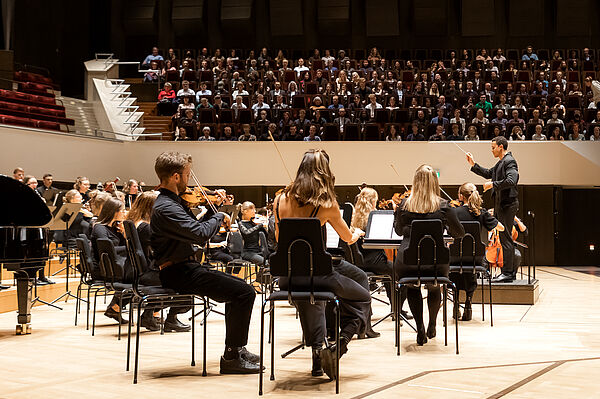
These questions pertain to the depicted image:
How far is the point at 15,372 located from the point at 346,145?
9.47 meters

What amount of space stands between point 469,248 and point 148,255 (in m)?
2.84

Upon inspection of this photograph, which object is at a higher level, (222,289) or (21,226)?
(21,226)

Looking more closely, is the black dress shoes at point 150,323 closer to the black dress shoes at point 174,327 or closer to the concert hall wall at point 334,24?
the black dress shoes at point 174,327

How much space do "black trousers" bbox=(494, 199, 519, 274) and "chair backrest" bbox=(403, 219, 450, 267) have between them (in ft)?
9.62

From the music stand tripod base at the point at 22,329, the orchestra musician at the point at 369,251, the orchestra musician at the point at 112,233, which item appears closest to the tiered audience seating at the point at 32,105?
the orchestra musician at the point at 112,233

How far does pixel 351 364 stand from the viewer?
4711 mm

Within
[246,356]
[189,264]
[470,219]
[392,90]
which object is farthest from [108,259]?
[392,90]

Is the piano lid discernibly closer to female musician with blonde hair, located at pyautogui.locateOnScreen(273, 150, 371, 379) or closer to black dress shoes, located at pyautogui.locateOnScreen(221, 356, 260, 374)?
black dress shoes, located at pyautogui.locateOnScreen(221, 356, 260, 374)

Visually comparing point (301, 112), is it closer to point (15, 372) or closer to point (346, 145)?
point (346, 145)

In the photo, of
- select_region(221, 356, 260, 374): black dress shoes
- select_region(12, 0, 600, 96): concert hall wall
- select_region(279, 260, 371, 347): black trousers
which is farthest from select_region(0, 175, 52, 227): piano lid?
select_region(12, 0, 600, 96): concert hall wall

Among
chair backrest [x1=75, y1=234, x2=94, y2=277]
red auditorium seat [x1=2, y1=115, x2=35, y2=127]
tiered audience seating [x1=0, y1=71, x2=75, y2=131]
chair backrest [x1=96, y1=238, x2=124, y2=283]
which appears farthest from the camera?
tiered audience seating [x1=0, y1=71, x2=75, y2=131]

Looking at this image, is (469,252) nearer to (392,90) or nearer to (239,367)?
(239,367)

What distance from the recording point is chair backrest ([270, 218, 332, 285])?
393cm

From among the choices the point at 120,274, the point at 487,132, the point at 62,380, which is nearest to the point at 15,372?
the point at 62,380
